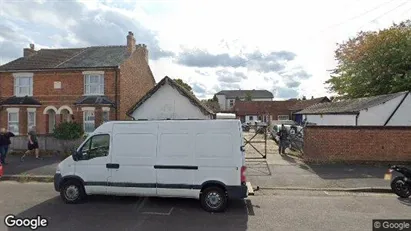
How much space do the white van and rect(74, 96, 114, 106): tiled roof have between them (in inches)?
495

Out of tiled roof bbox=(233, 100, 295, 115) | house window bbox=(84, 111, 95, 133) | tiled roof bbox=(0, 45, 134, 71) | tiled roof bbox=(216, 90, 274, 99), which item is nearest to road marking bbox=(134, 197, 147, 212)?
house window bbox=(84, 111, 95, 133)

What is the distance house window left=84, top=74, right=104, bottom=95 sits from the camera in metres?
20.2

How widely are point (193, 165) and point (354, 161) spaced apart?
9081 mm

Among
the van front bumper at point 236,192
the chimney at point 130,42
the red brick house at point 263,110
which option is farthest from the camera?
the red brick house at point 263,110

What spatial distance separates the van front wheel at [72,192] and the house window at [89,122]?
43.8 ft

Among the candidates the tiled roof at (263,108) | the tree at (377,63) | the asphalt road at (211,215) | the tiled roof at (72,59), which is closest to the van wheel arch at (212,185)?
the asphalt road at (211,215)

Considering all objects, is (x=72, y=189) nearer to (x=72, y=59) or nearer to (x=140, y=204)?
(x=140, y=204)

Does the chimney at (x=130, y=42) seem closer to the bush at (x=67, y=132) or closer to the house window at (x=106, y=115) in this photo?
the house window at (x=106, y=115)

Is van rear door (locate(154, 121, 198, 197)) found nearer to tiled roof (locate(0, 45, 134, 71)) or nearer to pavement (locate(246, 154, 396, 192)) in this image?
pavement (locate(246, 154, 396, 192))

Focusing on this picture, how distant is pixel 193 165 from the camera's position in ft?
23.2

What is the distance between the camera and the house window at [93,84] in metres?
20.2

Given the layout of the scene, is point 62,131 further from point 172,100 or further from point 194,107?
point 194,107

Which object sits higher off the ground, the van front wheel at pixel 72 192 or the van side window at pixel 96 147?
the van side window at pixel 96 147

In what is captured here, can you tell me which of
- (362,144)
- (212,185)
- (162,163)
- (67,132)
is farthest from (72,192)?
(362,144)
